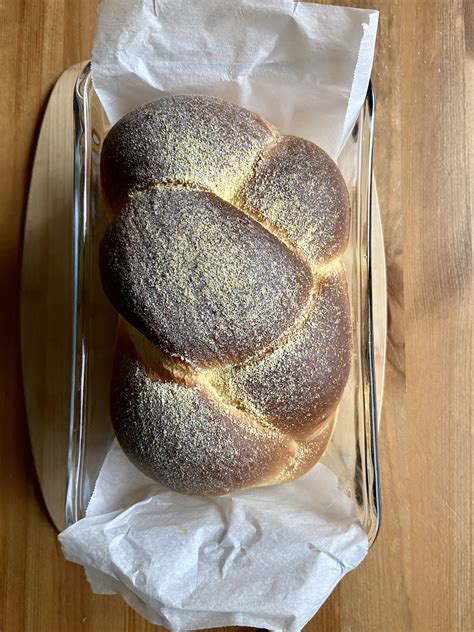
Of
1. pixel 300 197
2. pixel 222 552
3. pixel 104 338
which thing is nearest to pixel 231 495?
pixel 222 552

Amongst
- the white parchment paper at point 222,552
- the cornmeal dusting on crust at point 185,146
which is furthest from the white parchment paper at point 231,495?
the cornmeal dusting on crust at point 185,146

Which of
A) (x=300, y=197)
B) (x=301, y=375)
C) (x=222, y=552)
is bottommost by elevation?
(x=222, y=552)

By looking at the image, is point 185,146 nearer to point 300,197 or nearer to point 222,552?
point 300,197

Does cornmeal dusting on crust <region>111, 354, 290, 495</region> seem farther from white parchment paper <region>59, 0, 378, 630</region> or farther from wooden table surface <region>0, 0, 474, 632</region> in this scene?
wooden table surface <region>0, 0, 474, 632</region>

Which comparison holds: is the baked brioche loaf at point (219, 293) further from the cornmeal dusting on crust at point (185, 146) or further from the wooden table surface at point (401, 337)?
the wooden table surface at point (401, 337)

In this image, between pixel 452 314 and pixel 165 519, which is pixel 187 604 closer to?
pixel 165 519
